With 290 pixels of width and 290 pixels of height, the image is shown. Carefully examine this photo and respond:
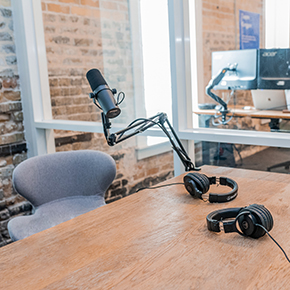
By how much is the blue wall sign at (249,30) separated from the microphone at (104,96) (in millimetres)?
3480

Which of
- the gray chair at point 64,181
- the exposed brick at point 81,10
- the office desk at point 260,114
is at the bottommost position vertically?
the gray chair at point 64,181

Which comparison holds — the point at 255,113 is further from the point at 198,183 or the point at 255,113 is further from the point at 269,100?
the point at 198,183

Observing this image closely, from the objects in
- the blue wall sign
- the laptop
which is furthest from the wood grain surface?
the blue wall sign

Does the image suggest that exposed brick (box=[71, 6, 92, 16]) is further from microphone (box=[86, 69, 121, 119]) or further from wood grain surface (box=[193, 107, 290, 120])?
microphone (box=[86, 69, 121, 119])

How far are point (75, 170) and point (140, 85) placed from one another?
0.85 meters

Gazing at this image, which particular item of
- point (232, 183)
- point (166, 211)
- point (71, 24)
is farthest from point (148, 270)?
point (71, 24)

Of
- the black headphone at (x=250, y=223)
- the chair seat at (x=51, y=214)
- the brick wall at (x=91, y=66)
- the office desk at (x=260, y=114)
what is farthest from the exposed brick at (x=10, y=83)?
the black headphone at (x=250, y=223)

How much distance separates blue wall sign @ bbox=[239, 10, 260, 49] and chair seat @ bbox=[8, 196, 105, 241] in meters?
3.23

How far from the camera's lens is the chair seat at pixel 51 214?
1688 mm

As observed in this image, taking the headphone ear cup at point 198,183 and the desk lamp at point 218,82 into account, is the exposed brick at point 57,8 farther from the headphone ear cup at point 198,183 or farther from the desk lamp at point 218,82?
the headphone ear cup at point 198,183

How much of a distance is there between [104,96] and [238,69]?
1983 millimetres

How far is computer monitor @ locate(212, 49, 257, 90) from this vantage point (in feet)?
9.19

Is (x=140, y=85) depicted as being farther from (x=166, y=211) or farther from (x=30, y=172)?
(x=166, y=211)

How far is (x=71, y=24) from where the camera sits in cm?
253
